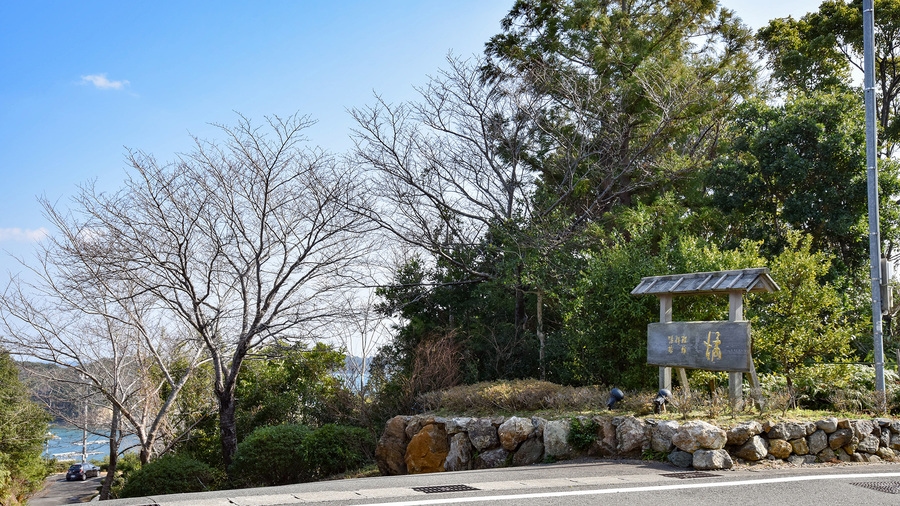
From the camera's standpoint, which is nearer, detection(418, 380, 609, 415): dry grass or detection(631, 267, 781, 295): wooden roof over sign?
detection(631, 267, 781, 295): wooden roof over sign

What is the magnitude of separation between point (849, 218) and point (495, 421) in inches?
407

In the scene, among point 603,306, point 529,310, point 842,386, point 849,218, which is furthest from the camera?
point 529,310

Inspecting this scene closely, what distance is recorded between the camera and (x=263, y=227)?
14.7m

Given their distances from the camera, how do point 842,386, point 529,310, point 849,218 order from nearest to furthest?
point 842,386 → point 849,218 → point 529,310

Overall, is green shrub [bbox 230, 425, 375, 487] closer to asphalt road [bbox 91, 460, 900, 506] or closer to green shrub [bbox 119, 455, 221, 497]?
green shrub [bbox 119, 455, 221, 497]

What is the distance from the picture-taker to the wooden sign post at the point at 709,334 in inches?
374

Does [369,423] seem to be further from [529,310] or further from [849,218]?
[849,218]

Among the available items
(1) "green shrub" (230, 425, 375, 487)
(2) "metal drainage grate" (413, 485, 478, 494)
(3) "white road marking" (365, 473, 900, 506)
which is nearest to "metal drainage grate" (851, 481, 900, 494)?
(3) "white road marking" (365, 473, 900, 506)

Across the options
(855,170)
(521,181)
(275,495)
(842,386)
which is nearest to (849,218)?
(855,170)

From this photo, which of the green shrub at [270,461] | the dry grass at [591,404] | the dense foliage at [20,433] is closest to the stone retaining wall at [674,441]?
the dry grass at [591,404]

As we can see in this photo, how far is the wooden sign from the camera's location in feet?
30.9

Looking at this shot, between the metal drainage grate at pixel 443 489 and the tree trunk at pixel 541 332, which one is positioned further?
the tree trunk at pixel 541 332

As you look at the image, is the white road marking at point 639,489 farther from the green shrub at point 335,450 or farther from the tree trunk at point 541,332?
the tree trunk at point 541,332

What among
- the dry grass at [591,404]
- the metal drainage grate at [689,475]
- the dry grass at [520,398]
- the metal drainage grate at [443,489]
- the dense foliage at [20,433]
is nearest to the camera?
the metal drainage grate at [443,489]
